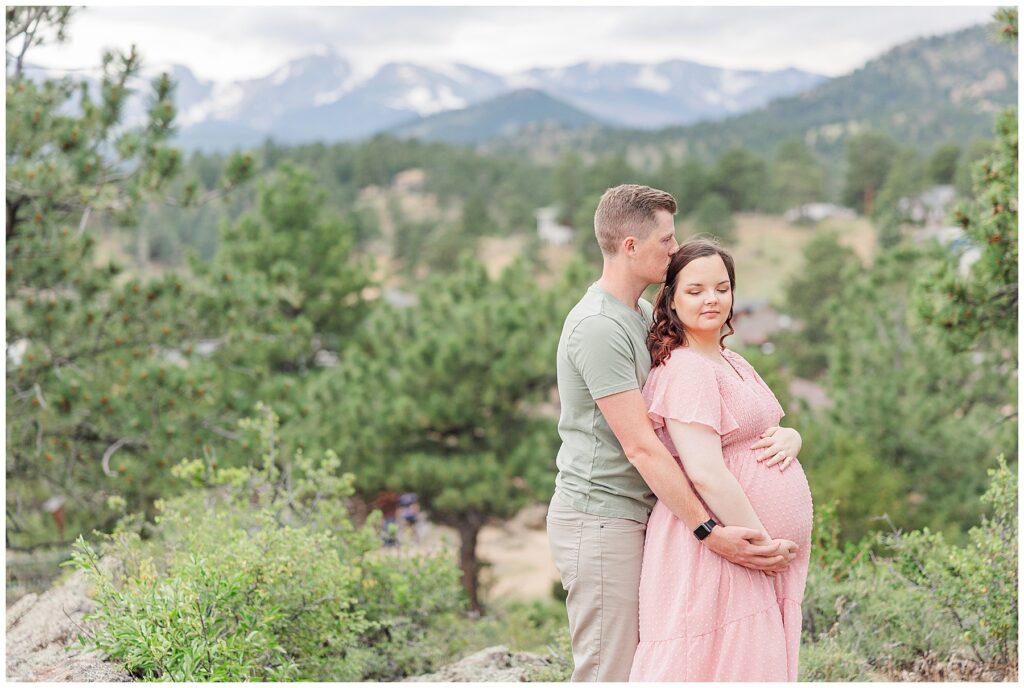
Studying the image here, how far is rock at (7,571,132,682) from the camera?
10.9 ft

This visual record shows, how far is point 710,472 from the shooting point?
2.54 meters

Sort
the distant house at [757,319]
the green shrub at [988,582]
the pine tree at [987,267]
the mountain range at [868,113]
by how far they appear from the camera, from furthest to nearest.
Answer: the mountain range at [868,113], the distant house at [757,319], the pine tree at [987,267], the green shrub at [988,582]

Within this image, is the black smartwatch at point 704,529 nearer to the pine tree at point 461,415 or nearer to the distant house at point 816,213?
the pine tree at point 461,415

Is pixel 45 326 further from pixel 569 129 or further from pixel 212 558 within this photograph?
pixel 569 129

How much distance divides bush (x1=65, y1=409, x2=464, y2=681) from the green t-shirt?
152cm

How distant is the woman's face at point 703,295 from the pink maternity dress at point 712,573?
0.33ft

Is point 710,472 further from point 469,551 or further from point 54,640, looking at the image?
point 469,551

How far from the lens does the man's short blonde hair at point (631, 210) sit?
2.67 metres

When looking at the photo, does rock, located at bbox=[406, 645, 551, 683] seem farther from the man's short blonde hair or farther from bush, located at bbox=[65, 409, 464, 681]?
the man's short blonde hair

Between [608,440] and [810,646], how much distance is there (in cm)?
199

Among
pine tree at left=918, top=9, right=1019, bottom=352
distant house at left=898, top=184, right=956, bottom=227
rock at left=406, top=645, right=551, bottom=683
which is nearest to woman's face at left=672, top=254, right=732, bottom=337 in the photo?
rock at left=406, top=645, right=551, bottom=683

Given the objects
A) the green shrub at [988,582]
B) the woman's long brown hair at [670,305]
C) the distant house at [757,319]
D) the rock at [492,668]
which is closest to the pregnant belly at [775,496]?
the woman's long brown hair at [670,305]

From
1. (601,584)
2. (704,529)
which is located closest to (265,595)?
(601,584)

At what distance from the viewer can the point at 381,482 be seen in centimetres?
1108
